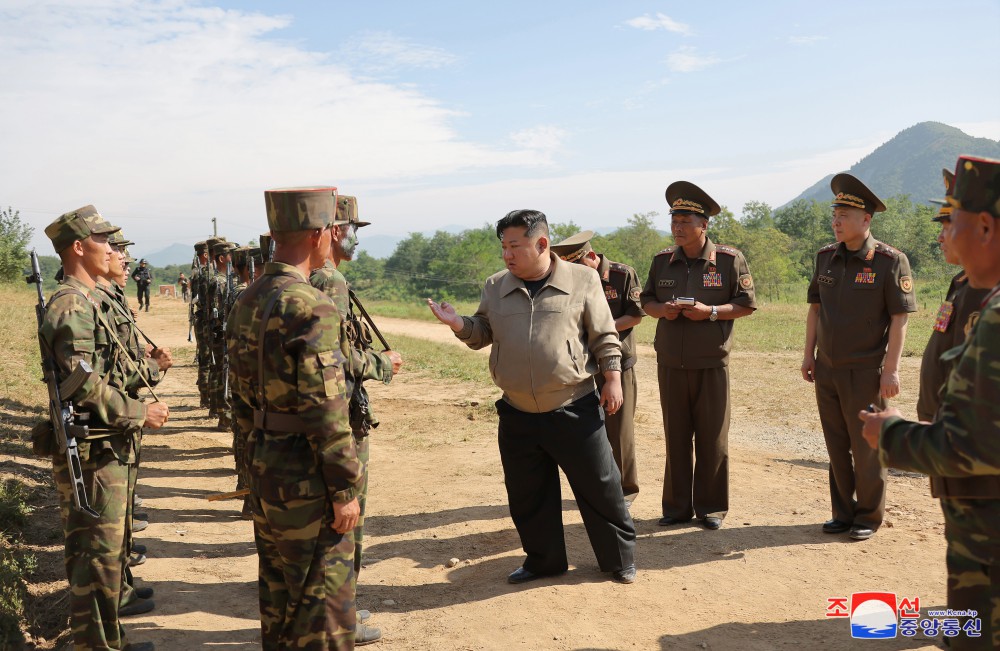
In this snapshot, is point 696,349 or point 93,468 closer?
point 93,468

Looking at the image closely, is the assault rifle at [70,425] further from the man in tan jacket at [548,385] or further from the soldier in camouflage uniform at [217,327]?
the soldier in camouflage uniform at [217,327]

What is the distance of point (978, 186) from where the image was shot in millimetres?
2320

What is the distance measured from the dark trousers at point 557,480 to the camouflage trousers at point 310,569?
158 cm

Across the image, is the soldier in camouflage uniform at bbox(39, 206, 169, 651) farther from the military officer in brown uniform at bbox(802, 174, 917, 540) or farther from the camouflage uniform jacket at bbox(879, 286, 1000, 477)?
the military officer in brown uniform at bbox(802, 174, 917, 540)

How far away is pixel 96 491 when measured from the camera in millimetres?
3672

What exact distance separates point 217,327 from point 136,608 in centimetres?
437

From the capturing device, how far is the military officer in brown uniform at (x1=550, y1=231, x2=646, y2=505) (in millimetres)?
5816

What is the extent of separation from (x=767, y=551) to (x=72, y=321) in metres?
4.43

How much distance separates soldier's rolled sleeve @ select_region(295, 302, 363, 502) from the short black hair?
1.54m

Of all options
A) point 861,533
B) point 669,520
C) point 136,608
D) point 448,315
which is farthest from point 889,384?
point 136,608

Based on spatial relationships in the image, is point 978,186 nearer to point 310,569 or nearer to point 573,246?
point 310,569

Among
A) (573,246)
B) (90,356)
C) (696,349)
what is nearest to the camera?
(90,356)

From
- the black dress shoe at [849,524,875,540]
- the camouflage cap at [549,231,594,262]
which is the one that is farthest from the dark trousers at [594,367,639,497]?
the black dress shoe at [849,524,875,540]

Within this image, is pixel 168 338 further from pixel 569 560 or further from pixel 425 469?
pixel 569 560
